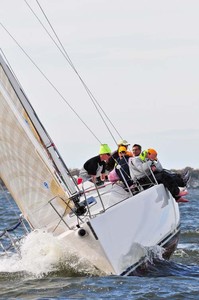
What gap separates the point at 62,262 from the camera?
1095 centimetres

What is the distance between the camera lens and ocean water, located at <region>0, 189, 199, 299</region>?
384 inches

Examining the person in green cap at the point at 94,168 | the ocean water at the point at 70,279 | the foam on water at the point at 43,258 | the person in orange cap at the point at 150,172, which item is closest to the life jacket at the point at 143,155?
the person in orange cap at the point at 150,172

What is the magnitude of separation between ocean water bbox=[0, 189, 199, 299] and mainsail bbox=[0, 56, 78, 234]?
46 centimetres

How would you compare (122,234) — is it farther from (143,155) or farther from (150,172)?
(150,172)

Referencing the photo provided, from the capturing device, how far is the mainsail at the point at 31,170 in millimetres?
11672

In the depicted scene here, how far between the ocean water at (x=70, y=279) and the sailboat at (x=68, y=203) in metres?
0.23

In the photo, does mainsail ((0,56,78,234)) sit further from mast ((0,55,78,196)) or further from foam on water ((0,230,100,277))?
foam on water ((0,230,100,277))

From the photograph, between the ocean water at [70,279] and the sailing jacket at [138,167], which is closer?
the ocean water at [70,279]

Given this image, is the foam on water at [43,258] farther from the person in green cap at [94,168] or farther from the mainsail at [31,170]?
the person in green cap at [94,168]

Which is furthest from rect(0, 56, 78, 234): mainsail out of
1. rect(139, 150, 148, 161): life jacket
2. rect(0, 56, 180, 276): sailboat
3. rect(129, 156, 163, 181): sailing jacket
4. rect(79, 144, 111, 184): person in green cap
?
rect(79, 144, 111, 184): person in green cap

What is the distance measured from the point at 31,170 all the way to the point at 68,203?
82 cm

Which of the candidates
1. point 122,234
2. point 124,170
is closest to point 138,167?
point 124,170

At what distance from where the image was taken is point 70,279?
34.7 ft

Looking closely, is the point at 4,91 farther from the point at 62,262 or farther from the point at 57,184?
the point at 62,262
